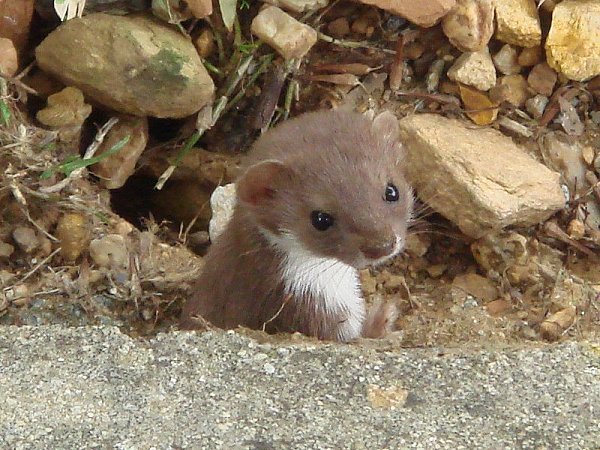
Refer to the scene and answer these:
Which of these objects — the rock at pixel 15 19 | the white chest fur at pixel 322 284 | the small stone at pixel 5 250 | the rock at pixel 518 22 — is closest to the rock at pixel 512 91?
the rock at pixel 518 22

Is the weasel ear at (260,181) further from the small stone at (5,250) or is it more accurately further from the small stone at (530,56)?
the small stone at (530,56)

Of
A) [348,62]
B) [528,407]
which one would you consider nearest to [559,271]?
[348,62]

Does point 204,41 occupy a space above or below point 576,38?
below

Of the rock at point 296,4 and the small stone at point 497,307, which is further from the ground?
the rock at point 296,4

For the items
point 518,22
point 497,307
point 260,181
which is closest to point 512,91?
point 518,22

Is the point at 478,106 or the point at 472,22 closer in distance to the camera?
the point at 472,22

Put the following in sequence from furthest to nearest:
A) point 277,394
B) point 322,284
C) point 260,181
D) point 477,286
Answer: point 477,286
point 322,284
point 260,181
point 277,394

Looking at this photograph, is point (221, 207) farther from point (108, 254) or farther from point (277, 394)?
point (277, 394)
